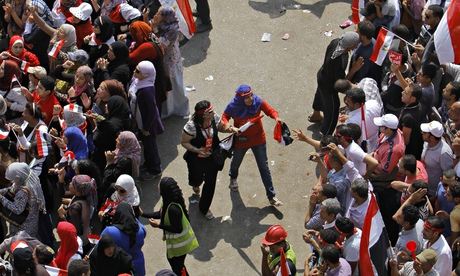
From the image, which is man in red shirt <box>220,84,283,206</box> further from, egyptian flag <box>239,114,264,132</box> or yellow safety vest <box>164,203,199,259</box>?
yellow safety vest <box>164,203,199,259</box>

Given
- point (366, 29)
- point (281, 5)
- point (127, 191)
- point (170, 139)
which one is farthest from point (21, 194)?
point (281, 5)

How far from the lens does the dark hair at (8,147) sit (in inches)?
457

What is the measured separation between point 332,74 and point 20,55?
4.14 metres

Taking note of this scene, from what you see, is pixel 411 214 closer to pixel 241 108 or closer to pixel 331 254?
pixel 331 254

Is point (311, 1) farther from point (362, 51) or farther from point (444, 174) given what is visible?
point (444, 174)

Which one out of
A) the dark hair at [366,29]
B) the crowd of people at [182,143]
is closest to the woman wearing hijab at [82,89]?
Result: the crowd of people at [182,143]

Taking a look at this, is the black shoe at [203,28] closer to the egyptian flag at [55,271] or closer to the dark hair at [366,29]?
the dark hair at [366,29]

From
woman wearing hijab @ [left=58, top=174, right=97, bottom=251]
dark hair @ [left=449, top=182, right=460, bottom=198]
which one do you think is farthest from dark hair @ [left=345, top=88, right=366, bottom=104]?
woman wearing hijab @ [left=58, top=174, right=97, bottom=251]

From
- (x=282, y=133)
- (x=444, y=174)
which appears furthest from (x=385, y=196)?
(x=282, y=133)

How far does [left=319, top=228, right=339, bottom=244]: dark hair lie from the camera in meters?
9.87

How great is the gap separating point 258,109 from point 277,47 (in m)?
3.43

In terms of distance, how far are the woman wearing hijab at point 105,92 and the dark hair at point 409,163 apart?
3.63m

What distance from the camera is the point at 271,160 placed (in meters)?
13.4

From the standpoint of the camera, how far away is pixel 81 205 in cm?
1090
